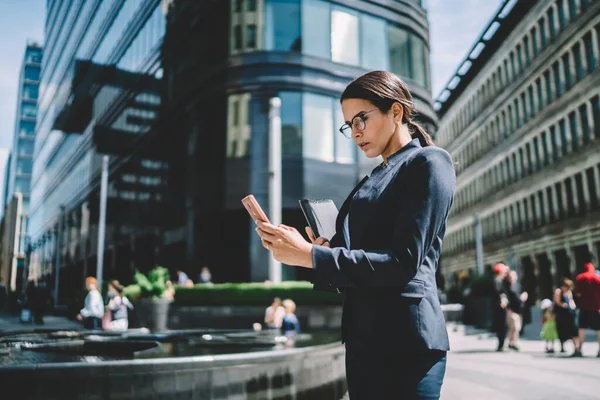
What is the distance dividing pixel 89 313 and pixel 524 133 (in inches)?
1637

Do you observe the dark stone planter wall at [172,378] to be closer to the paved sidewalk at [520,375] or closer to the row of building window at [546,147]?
the paved sidewalk at [520,375]

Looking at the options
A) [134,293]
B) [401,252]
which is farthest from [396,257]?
[134,293]

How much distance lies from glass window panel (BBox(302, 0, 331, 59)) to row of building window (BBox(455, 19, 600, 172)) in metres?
16.4

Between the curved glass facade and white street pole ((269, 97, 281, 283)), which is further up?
the curved glass facade

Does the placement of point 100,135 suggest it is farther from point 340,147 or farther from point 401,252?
point 401,252

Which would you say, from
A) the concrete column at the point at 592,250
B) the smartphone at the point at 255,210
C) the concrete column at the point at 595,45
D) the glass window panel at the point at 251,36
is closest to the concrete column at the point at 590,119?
the concrete column at the point at 595,45

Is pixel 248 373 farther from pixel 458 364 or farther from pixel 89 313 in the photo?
pixel 89 313

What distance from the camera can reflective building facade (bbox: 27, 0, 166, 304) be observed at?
1339 inches

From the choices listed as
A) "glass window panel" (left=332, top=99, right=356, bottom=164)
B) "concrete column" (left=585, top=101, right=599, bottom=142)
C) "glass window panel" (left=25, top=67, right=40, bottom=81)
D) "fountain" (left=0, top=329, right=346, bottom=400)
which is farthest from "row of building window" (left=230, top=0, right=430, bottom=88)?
"glass window panel" (left=25, top=67, right=40, bottom=81)

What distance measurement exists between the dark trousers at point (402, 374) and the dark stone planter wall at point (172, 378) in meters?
3.50

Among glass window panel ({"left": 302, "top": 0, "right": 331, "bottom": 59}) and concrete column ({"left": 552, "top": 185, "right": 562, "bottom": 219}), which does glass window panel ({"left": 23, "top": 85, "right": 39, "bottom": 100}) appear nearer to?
glass window panel ({"left": 302, "top": 0, "right": 331, "bottom": 59})

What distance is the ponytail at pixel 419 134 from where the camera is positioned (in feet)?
6.68

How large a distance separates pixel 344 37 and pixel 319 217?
26256mm

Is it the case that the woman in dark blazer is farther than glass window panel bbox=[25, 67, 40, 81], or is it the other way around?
glass window panel bbox=[25, 67, 40, 81]
